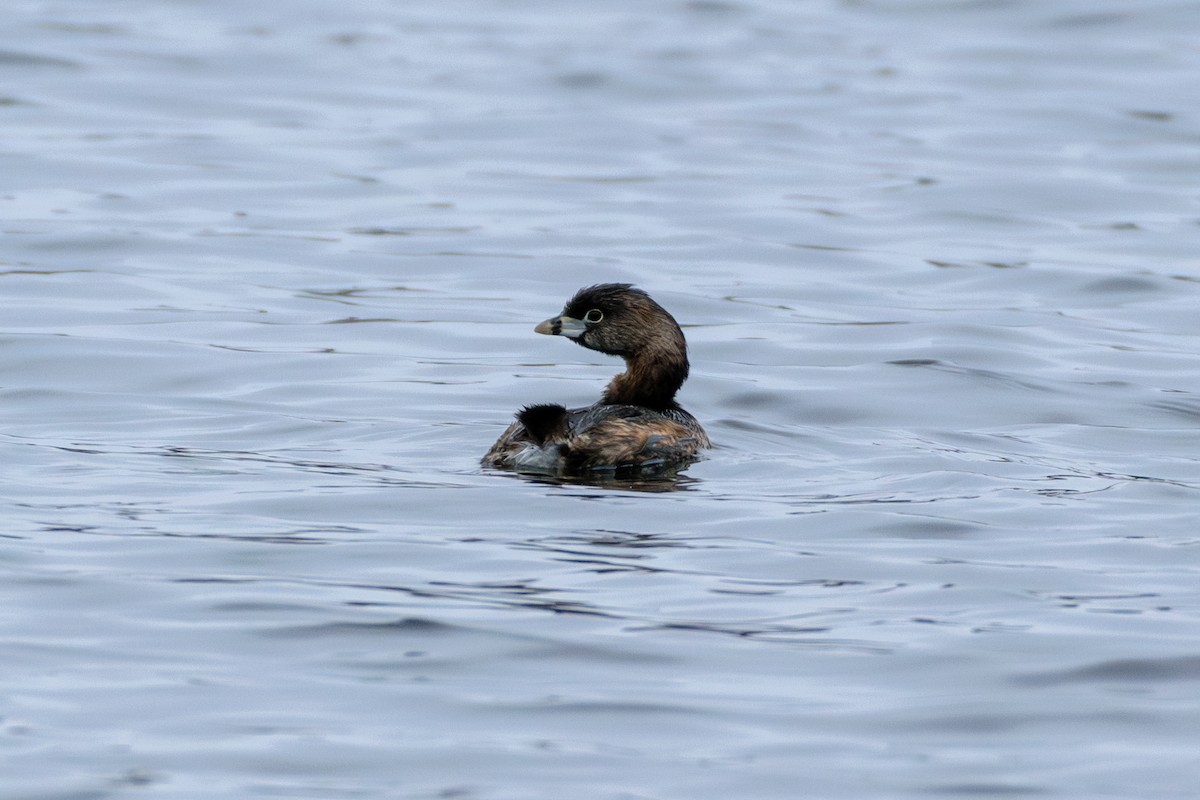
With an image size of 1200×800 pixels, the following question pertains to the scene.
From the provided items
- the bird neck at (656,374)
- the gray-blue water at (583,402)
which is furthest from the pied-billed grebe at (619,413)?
the gray-blue water at (583,402)

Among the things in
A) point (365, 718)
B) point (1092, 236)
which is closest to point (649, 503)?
point (365, 718)

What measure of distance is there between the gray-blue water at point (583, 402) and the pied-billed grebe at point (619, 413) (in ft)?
0.75

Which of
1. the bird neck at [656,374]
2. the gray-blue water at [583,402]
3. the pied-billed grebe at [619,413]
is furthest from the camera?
the bird neck at [656,374]

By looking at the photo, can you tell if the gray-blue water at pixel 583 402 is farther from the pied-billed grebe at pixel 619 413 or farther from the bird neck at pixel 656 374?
the bird neck at pixel 656 374

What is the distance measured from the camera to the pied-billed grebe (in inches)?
389

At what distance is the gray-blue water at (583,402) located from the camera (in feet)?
21.4

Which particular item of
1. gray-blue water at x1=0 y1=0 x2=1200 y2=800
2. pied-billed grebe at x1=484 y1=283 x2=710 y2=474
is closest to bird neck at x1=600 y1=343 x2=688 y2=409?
pied-billed grebe at x1=484 y1=283 x2=710 y2=474

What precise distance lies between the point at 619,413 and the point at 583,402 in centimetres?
230

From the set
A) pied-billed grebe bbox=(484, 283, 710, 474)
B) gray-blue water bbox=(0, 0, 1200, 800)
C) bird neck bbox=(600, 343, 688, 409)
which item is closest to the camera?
gray-blue water bbox=(0, 0, 1200, 800)

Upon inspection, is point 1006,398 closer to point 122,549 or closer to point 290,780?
point 122,549

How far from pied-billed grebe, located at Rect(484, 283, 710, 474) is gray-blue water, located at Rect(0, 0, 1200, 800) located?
0.75 ft

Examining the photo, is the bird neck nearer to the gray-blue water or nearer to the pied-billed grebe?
the pied-billed grebe

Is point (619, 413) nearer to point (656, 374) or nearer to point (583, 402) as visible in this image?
point (656, 374)

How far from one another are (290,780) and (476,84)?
66.7ft
